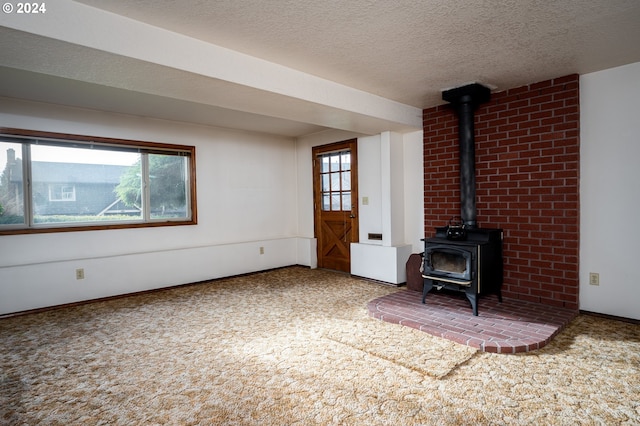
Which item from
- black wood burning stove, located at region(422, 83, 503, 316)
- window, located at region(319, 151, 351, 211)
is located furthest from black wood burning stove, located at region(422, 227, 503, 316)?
window, located at region(319, 151, 351, 211)

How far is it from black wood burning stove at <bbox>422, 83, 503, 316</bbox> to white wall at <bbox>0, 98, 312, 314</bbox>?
111 inches

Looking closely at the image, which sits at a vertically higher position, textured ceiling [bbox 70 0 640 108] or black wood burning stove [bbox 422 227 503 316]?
textured ceiling [bbox 70 0 640 108]

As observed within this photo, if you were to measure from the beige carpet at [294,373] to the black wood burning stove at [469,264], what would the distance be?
0.73m

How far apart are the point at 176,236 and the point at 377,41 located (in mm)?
3774

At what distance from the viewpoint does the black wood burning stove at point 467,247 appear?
341 cm

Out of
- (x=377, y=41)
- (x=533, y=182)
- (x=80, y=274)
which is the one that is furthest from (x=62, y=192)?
(x=533, y=182)

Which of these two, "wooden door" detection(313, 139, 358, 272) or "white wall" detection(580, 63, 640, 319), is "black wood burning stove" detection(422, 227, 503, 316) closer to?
"white wall" detection(580, 63, 640, 319)

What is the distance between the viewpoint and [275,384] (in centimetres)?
224

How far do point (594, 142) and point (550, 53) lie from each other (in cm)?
109

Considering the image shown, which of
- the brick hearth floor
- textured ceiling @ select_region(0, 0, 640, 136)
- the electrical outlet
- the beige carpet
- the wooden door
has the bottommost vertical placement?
the beige carpet

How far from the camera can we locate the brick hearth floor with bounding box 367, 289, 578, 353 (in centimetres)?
276

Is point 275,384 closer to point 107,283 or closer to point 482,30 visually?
point 482,30

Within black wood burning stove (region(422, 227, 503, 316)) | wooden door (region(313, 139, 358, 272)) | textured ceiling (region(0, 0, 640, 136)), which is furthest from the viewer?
wooden door (region(313, 139, 358, 272))

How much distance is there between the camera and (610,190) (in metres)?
3.35
